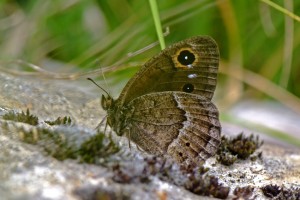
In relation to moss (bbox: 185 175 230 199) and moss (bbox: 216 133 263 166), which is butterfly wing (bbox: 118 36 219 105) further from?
moss (bbox: 185 175 230 199)

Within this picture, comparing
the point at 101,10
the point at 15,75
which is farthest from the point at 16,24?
the point at 15,75

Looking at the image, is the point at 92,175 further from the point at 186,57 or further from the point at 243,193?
the point at 186,57

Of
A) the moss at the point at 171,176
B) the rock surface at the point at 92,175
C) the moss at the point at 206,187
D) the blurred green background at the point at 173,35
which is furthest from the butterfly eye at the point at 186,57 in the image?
the blurred green background at the point at 173,35

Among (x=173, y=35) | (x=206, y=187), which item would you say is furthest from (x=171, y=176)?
(x=173, y=35)

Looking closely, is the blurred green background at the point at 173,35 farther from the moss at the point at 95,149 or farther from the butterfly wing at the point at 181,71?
the moss at the point at 95,149

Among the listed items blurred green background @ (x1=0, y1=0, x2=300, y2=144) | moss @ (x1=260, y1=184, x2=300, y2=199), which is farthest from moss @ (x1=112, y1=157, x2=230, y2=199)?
blurred green background @ (x1=0, y1=0, x2=300, y2=144)

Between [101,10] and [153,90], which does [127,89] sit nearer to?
[153,90]
